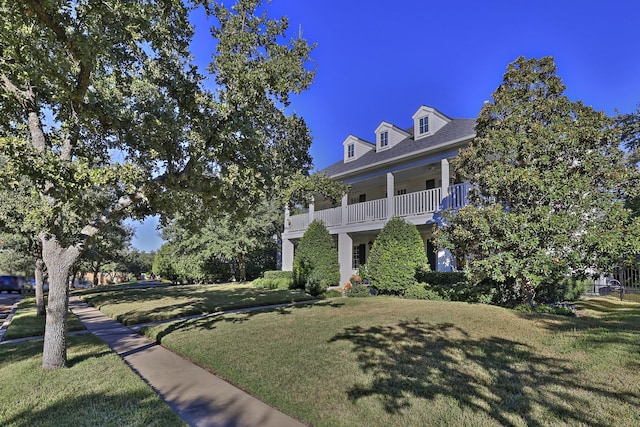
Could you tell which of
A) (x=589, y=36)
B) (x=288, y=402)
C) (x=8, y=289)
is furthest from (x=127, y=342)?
(x=8, y=289)

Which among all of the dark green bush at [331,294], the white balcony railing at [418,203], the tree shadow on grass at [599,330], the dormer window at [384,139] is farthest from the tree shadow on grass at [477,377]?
the dormer window at [384,139]

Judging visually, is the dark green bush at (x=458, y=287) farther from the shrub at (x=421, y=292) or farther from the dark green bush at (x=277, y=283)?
the dark green bush at (x=277, y=283)

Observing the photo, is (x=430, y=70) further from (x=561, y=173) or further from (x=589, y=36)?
(x=561, y=173)

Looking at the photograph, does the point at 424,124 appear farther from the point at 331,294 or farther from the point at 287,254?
the point at 287,254

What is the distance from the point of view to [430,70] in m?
23.6

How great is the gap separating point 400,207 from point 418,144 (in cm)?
298

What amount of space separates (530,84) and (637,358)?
774cm

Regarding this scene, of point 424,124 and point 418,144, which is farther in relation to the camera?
point 424,124

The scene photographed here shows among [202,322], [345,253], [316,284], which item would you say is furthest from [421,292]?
[202,322]

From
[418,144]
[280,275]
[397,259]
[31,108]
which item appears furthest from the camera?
[280,275]

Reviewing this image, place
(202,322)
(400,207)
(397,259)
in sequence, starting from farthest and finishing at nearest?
(400,207) → (397,259) → (202,322)

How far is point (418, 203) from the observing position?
14.9 meters

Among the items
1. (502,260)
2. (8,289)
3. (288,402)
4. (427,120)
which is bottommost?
(8,289)

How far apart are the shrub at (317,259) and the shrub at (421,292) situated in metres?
4.98
